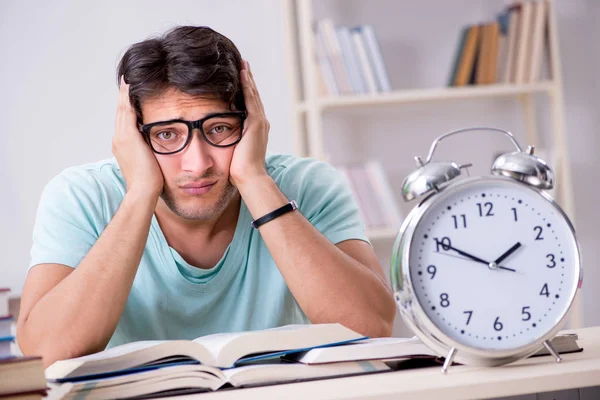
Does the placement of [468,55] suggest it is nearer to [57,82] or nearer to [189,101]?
[57,82]

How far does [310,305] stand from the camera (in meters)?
1.41

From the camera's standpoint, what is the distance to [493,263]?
939mm

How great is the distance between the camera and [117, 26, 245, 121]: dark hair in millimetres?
1573

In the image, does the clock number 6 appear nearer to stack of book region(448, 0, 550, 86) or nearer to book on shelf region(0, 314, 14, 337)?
book on shelf region(0, 314, 14, 337)

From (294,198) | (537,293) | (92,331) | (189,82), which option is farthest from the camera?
(294,198)

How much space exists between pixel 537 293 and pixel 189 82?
858 millimetres

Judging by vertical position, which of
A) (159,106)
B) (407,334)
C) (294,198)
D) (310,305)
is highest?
(159,106)

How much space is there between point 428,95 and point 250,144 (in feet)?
5.24

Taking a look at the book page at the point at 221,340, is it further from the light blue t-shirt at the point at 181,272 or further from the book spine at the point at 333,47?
the book spine at the point at 333,47

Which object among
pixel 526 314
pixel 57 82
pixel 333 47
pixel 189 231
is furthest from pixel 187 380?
pixel 57 82

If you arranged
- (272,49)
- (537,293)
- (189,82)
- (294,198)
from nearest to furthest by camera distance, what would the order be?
(537,293) → (189,82) → (294,198) → (272,49)

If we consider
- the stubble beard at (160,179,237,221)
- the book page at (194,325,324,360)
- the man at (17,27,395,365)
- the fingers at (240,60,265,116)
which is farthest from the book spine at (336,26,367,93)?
the book page at (194,325,324,360)

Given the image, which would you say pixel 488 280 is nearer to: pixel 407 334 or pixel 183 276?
pixel 183 276

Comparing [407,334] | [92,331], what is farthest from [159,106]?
[407,334]
